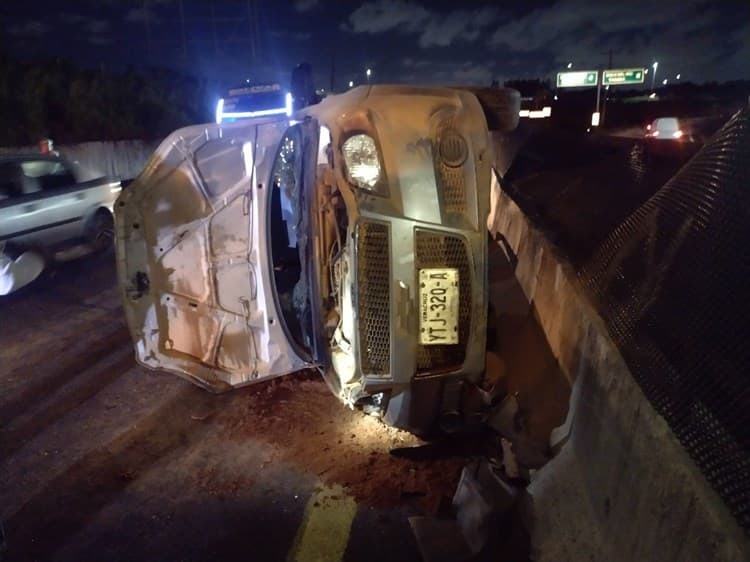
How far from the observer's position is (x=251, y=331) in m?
3.88

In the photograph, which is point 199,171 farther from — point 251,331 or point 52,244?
point 52,244

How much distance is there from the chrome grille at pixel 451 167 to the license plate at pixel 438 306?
373mm

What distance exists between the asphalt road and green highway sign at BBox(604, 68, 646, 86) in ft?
154

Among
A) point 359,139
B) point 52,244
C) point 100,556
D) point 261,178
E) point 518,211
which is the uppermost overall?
point 359,139

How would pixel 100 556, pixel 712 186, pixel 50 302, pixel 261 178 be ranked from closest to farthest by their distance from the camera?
pixel 712 186 → pixel 100 556 → pixel 261 178 → pixel 50 302

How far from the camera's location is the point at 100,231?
8.35m

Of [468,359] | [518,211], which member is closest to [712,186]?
[468,359]

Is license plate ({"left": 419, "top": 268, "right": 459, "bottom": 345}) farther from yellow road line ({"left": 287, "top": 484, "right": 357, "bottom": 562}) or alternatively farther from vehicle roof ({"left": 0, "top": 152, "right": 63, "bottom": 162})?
vehicle roof ({"left": 0, "top": 152, "right": 63, "bottom": 162})

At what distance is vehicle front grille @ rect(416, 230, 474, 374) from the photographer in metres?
3.00

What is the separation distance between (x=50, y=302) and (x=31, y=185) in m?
1.87

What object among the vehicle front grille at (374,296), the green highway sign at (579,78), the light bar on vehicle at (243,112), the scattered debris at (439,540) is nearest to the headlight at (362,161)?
the vehicle front grille at (374,296)

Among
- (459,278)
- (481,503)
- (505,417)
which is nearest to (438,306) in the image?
(459,278)

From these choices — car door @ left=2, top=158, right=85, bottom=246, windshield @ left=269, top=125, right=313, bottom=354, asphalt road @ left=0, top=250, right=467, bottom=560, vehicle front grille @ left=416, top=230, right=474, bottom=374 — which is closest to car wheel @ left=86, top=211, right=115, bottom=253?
car door @ left=2, top=158, right=85, bottom=246

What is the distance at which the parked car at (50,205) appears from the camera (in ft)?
23.1
